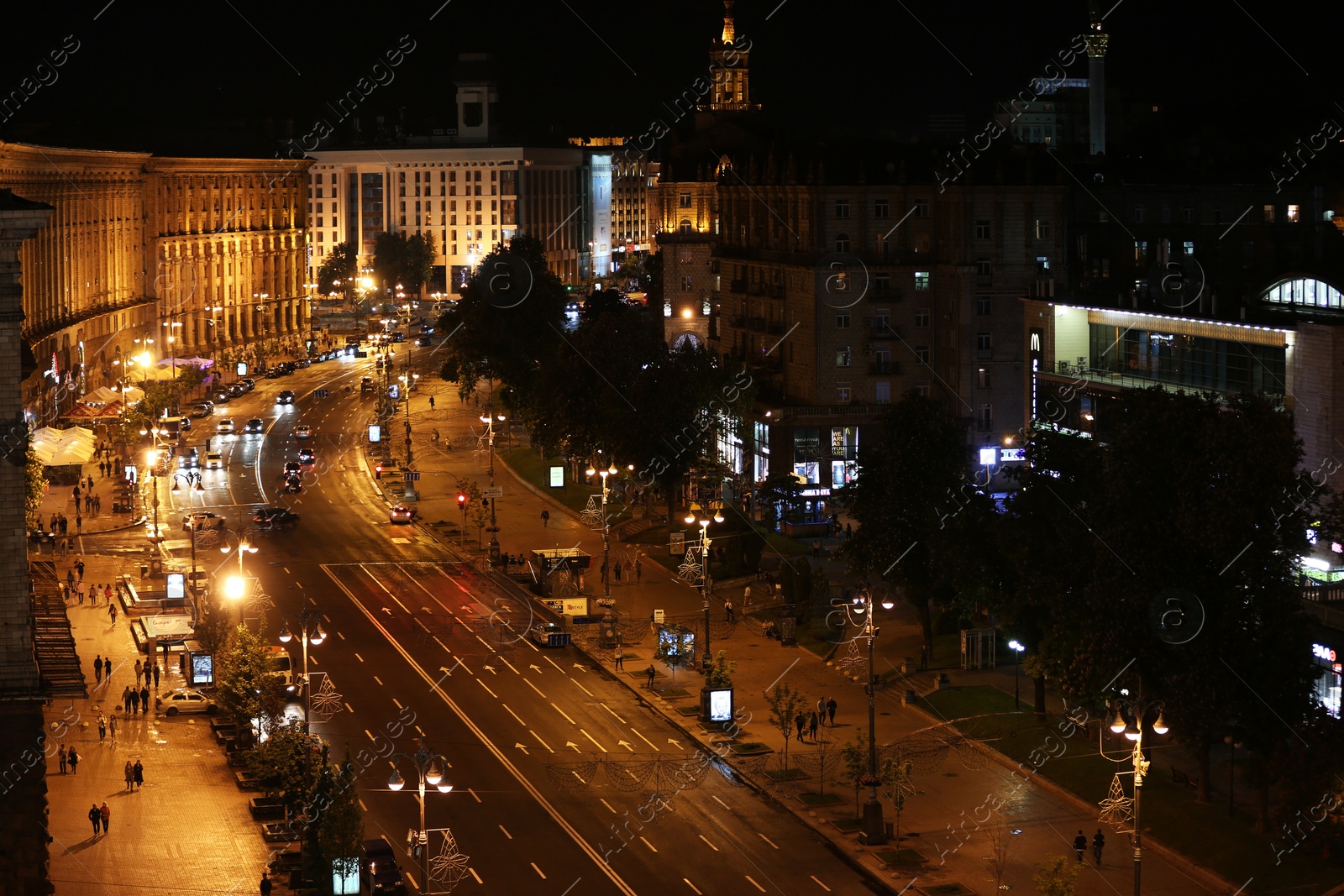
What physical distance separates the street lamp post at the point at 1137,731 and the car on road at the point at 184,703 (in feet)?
98.4

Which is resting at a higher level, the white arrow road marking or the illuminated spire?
the illuminated spire

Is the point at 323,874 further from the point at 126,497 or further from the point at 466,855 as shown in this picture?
the point at 126,497

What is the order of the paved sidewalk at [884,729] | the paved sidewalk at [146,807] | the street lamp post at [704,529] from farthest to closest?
the street lamp post at [704,529], the paved sidewalk at [146,807], the paved sidewalk at [884,729]

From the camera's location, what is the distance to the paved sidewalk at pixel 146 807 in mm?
51250

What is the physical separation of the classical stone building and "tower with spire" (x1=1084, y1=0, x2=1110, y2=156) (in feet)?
232

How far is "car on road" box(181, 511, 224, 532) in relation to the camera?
9900 cm

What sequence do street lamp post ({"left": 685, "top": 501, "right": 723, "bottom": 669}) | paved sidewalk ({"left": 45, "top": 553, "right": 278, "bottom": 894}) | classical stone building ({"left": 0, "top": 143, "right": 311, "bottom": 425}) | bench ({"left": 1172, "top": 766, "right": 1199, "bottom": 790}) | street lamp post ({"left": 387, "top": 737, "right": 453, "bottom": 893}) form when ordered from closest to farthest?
street lamp post ({"left": 387, "top": 737, "right": 453, "bottom": 893}) < paved sidewalk ({"left": 45, "top": 553, "right": 278, "bottom": 894}) < bench ({"left": 1172, "top": 766, "right": 1199, "bottom": 790}) < street lamp post ({"left": 685, "top": 501, "right": 723, "bottom": 669}) < classical stone building ({"left": 0, "top": 143, "right": 311, "bottom": 425})

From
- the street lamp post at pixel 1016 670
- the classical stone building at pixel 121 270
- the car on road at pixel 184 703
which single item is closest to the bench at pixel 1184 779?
the street lamp post at pixel 1016 670

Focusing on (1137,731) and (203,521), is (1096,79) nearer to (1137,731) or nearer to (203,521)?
(203,521)

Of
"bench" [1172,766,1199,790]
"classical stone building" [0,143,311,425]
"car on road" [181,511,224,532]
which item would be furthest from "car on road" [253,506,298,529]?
"bench" [1172,766,1199,790]

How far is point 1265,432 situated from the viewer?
176 feet

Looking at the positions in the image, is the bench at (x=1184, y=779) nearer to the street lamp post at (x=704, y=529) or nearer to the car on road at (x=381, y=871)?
the street lamp post at (x=704, y=529)

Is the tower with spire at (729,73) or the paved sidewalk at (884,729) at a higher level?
the tower with spire at (729,73)

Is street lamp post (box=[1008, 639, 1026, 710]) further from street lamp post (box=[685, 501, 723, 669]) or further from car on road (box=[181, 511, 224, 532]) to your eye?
car on road (box=[181, 511, 224, 532])
